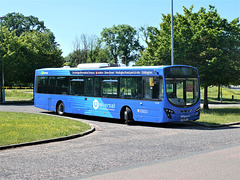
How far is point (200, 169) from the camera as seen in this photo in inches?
285

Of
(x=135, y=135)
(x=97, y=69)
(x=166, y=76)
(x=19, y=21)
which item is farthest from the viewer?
(x=19, y=21)

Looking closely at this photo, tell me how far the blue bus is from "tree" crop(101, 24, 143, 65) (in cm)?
5436

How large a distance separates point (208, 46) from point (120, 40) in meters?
50.9

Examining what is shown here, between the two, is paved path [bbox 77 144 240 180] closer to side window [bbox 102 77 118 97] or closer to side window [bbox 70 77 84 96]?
side window [bbox 102 77 118 97]

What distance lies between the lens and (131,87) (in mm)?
16469

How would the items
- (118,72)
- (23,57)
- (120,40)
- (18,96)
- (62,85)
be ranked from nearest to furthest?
1. (118,72)
2. (62,85)
3. (23,57)
4. (18,96)
5. (120,40)

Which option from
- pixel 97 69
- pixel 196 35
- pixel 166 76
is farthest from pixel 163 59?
pixel 166 76

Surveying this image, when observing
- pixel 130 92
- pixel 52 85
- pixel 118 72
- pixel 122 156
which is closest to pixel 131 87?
pixel 130 92

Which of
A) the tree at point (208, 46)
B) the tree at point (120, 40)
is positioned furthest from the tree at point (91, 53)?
the tree at point (208, 46)

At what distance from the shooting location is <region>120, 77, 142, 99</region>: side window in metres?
16.1

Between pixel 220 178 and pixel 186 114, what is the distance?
9156 millimetres

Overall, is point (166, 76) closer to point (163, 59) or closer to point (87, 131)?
point (87, 131)

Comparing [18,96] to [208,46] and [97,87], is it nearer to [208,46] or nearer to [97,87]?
[208,46]

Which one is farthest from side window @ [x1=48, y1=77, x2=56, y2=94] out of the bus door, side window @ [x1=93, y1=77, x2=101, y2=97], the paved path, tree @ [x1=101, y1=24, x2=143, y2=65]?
tree @ [x1=101, y1=24, x2=143, y2=65]
